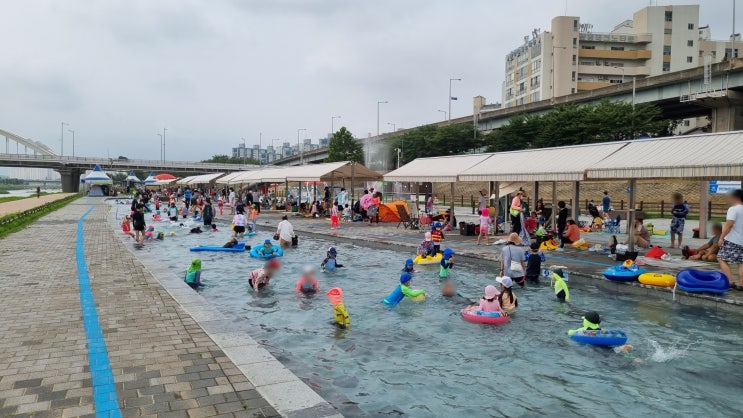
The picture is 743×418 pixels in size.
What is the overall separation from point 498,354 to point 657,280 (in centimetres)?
539

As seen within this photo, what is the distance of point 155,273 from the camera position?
1131 centimetres

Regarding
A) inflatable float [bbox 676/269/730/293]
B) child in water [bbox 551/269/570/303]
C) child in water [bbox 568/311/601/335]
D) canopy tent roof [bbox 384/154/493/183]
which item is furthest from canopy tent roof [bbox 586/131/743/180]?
canopy tent roof [bbox 384/154/493/183]

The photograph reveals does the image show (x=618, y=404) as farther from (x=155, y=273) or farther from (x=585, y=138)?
(x=585, y=138)


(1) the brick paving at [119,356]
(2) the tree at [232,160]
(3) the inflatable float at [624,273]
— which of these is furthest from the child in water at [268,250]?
(2) the tree at [232,160]

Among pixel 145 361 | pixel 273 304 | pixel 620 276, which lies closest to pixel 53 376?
pixel 145 361

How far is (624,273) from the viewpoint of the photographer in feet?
36.8

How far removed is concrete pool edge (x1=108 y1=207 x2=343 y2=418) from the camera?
455 centimetres

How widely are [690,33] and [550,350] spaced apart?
9589 centimetres

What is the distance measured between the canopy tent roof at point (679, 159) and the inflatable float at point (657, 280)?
2.87 metres

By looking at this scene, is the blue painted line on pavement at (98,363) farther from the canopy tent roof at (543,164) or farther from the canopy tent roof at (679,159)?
the canopy tent roof at (543,164)

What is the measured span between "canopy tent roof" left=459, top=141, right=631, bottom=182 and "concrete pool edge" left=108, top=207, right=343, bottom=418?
11.8 meters

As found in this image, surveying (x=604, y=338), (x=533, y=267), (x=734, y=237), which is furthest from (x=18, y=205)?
(x=734, y=237)

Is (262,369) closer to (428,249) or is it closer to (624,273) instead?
(624,273)

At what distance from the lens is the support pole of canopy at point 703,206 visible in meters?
18.2
